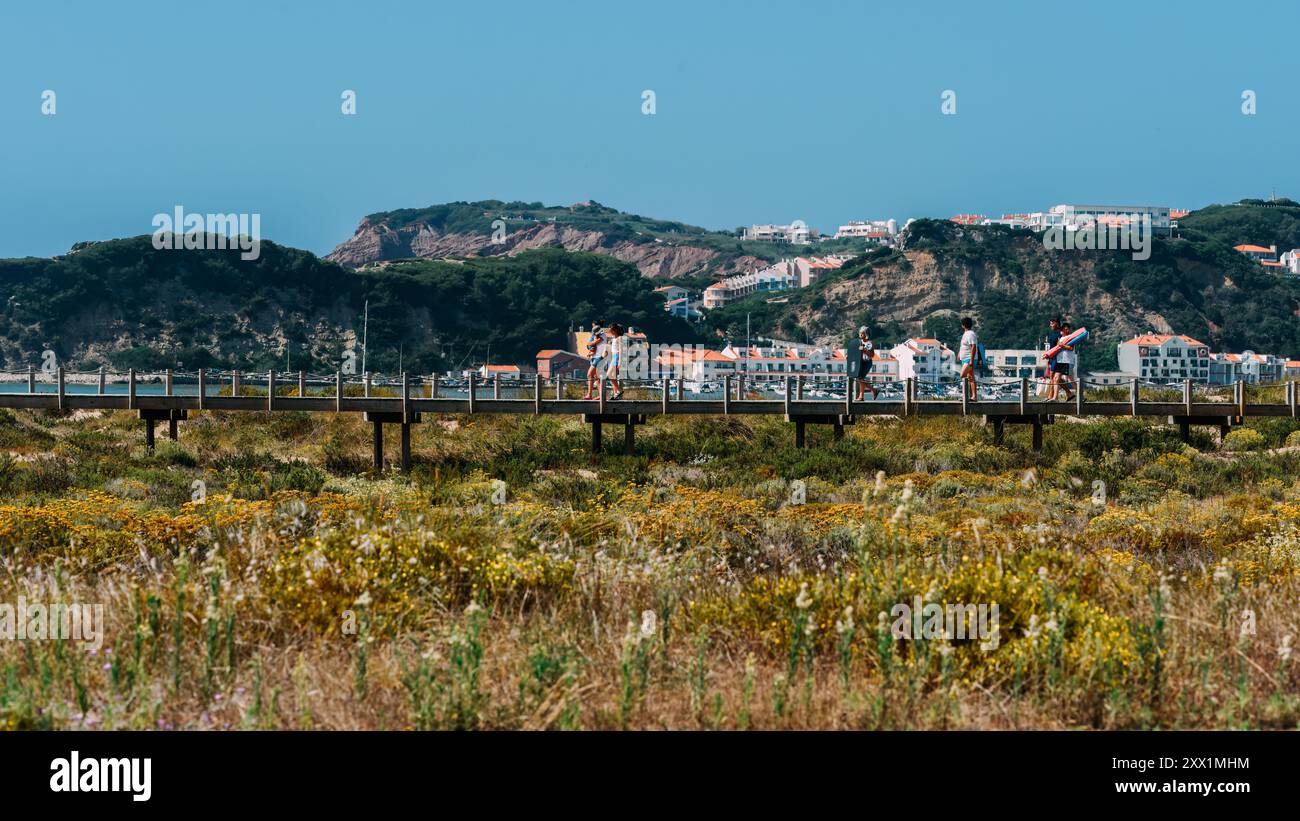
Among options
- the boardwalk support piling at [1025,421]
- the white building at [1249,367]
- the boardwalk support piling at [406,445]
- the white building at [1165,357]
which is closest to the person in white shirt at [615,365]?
the boardwalk support piling at [406,445]

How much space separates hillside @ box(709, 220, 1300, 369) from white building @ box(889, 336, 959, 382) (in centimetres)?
1602

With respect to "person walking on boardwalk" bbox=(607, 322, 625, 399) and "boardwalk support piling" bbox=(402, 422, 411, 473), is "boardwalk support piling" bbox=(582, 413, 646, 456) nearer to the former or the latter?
"person walking on boardwalk" bbox=(607, 322, 625, 399)

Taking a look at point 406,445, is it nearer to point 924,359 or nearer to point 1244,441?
point 1244,441

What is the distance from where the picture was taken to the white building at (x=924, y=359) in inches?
5415

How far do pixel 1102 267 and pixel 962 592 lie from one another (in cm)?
19087

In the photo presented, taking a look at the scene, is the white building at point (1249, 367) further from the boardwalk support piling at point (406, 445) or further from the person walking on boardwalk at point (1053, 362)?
the boardwalk support piling at point (406, 445)

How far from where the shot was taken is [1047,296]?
593 feet

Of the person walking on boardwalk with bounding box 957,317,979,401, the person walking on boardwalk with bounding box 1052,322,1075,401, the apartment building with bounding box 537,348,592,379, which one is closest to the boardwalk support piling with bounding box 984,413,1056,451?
the person walking on boardwalk with bounding box 1052,322,1075,401

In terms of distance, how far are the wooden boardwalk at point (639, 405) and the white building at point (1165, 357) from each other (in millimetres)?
120722

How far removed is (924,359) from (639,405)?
123220mm

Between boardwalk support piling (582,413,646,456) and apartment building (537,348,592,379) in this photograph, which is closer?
boardwalk support piling (582,413,646,456)

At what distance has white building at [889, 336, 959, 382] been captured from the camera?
13755 centimetres

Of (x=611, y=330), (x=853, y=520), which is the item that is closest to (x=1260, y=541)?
(x=853, y=520)
